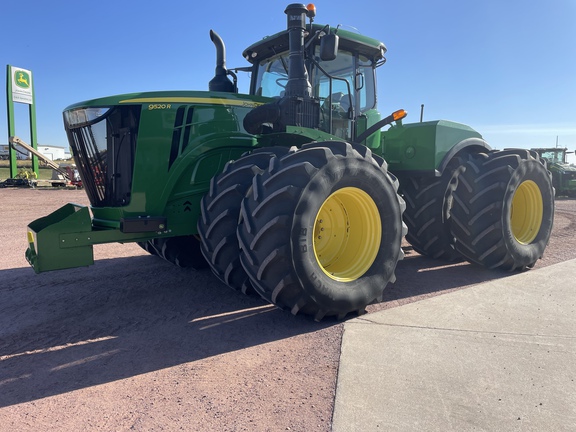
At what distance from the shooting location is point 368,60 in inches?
209

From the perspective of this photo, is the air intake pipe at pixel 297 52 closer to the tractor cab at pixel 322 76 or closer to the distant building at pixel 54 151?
the tractor cab at pixel 322 76

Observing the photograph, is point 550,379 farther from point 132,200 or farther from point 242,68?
point 242,68

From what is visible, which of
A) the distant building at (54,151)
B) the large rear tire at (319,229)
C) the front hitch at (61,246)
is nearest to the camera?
the large rear tire at (319,229)

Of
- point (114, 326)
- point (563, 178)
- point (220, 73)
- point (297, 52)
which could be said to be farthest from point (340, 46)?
point (563, 178)

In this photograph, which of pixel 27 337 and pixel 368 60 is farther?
pixel 368 60

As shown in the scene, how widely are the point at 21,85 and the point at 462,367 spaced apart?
2653cm

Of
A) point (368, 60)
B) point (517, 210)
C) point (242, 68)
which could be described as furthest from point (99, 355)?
point (517, 210)

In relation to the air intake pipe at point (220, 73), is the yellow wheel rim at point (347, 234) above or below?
below

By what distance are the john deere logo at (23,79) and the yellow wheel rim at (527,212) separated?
25148mm

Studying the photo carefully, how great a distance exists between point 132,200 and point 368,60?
337cm

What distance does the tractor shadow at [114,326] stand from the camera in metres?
2.79

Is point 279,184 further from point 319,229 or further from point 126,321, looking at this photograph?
point 126,321

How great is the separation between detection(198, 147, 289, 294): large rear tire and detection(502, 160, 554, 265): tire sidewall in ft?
9.79

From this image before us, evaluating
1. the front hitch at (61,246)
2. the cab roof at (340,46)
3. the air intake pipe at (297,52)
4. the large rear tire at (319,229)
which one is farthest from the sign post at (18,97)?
the large rear tire at (319,229)
